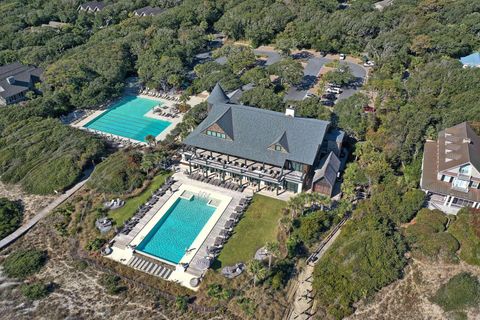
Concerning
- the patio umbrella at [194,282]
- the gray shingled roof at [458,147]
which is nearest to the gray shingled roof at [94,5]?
the patio umbrella at [194,282]

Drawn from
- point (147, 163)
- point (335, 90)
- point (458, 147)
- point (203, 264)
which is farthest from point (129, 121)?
point (458, 147)

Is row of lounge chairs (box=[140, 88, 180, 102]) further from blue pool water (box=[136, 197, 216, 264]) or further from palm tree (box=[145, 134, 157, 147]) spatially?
blue pool water (box=[136, 197, 216, 264])

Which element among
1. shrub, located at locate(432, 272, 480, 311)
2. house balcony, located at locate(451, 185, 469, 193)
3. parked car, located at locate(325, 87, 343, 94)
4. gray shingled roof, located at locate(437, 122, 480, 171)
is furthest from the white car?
shrub, located at locate(432, 272, 480, 311)

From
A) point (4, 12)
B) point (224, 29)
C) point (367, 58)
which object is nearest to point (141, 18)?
point (224, 29)

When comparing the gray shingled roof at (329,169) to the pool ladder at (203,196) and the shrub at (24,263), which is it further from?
the shrub at (24,263)

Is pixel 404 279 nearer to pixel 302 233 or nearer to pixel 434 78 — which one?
pixel 302 233

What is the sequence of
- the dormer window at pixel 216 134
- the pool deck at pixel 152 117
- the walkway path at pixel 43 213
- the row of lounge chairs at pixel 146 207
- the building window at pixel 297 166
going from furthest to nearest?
the pool deck at pixel 152 117 → the dormer window at pixel 216 134 → the building window at pixel 297 166 → the row of lounge chairs at pixel 146 207 → the walkway path at pixel 43 213
